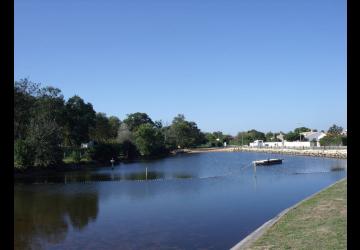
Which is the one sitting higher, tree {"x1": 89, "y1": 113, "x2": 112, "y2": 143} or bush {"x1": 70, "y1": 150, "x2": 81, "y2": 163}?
tree {"x1": 89, "y1": 113, "x2": 112, "y2": 143}

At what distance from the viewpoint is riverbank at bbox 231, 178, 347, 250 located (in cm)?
972

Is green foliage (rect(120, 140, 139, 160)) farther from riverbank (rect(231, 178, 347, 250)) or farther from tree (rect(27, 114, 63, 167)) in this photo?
riverbank (rect(231, 178, 347, 250))

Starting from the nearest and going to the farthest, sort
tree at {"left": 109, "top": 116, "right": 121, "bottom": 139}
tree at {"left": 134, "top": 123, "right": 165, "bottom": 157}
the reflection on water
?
the reflection on water, tree at {"left": 134, "top": 123, "right": 165, "bottom": 157}, tree at {"left": 109, "top": 116, "right": 121, "bottom": 139}

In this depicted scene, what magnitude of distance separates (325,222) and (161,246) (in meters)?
5.64

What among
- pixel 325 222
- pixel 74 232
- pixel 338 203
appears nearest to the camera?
pixel 325 222

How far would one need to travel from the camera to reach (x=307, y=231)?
11.3 meters

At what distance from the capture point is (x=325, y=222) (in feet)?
40.0

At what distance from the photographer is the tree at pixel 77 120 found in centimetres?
6662

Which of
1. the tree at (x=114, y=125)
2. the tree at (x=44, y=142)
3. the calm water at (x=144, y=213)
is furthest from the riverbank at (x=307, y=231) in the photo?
the tree at (x=114, y=125)

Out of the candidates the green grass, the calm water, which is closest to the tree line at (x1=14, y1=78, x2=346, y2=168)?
the calm water

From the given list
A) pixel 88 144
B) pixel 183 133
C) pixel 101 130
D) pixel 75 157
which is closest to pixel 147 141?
pixel 101 130

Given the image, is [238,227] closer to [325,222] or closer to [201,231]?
[201,231]
